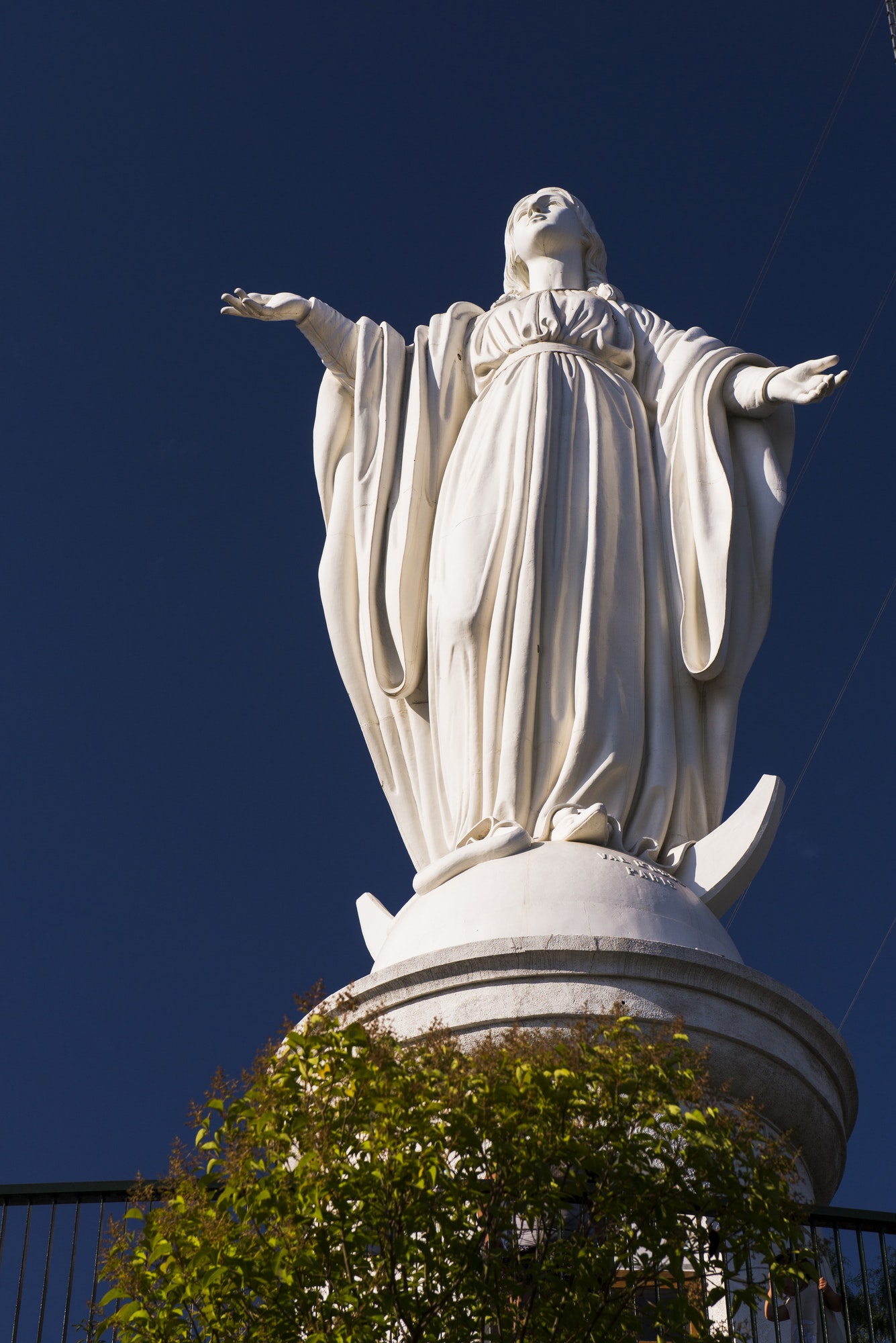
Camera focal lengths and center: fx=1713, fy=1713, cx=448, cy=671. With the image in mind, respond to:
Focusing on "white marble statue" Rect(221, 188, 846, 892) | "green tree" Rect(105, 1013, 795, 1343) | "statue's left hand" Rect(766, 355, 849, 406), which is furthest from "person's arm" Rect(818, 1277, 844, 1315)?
"statue's left hand" Rect(766, 355, 849, 406)

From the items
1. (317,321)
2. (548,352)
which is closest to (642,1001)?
(548,352)

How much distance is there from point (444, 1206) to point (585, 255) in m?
8.64

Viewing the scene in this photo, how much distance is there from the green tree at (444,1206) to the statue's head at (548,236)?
25.2 feet

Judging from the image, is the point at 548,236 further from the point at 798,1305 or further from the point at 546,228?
the point at 798,1305

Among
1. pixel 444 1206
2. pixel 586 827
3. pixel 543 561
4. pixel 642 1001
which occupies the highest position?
pixel 543 561

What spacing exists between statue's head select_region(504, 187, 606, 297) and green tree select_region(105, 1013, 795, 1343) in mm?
7693

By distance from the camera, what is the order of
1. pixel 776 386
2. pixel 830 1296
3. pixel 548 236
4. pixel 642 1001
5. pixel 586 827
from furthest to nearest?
pixel 548 236
pixel 776 386
pixel 586 827
pixel 642 1001
pixel 830 1296

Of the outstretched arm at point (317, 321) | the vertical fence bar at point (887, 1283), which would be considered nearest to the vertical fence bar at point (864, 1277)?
the vertical fence bar at point (887, 1283)

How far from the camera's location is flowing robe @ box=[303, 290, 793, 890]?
962 cm

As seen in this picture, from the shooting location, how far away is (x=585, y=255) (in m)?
12.6

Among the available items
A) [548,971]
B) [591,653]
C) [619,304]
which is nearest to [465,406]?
[619,304]

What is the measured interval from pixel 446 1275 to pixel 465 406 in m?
7.25

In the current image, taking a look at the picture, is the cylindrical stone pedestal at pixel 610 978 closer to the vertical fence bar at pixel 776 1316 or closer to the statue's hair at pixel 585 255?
the vertical fence bar at pixel 776 1316

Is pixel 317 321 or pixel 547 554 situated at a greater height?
pixel 317 321
